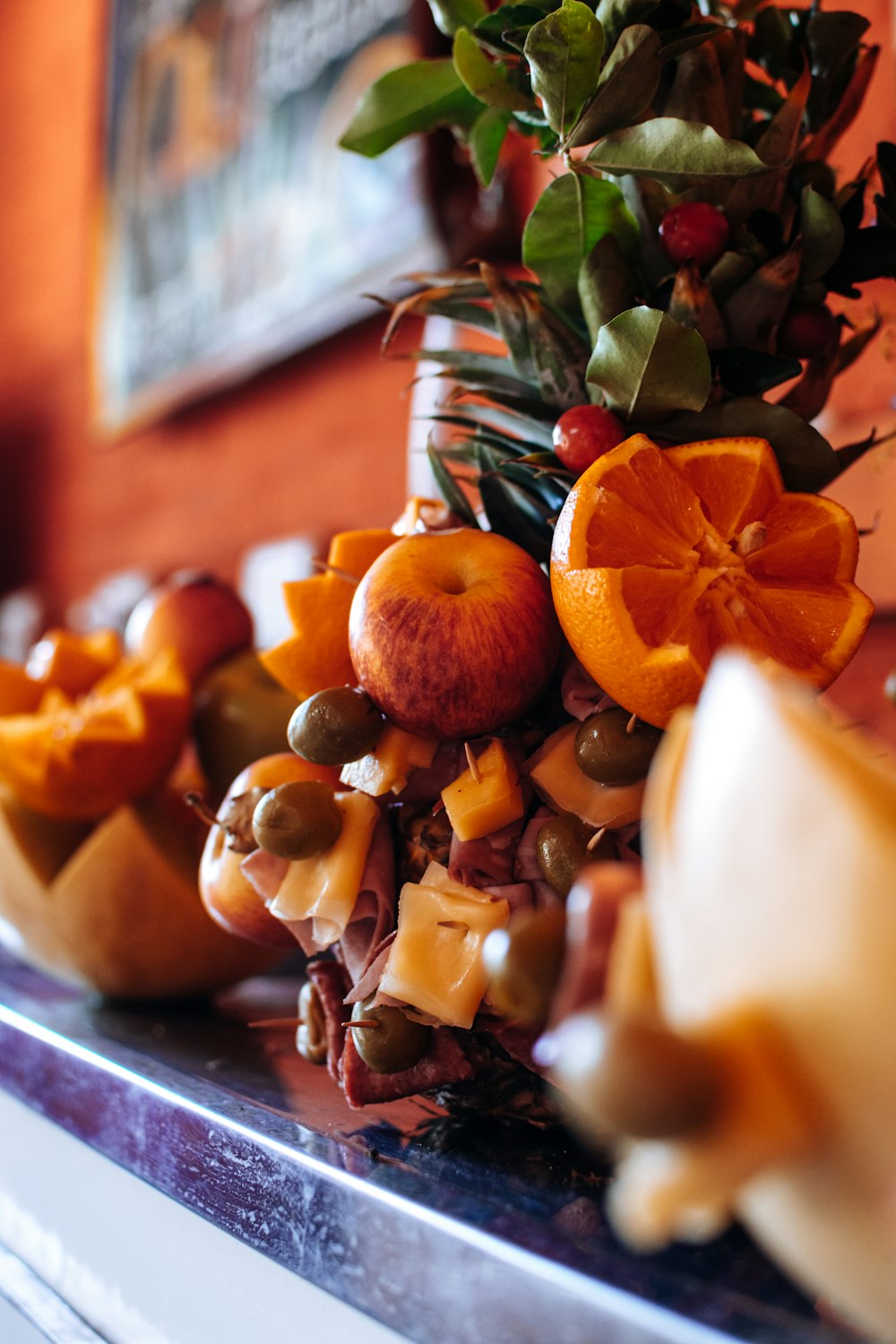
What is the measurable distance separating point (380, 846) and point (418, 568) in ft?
0.35

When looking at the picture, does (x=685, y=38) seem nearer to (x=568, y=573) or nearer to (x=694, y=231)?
(x=694, y=231)

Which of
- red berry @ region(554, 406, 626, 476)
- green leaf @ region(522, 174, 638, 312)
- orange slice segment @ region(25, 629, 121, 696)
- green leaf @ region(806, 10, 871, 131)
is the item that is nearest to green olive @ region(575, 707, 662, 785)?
red berry @ region(554, 406, 626, 476)

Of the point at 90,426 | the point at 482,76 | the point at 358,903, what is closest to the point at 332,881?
the point at 358,903

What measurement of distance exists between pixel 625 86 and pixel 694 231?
0.06 metres

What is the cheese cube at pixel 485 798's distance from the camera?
40 cm

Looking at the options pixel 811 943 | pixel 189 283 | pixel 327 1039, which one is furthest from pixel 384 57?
pixel 811 943

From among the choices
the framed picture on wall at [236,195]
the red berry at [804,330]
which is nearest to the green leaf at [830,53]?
the red berry at [804,330]

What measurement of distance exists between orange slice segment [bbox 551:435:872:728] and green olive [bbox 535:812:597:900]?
45 millimetres

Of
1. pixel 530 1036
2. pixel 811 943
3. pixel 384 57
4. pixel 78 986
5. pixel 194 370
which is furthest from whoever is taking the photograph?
pixel 194 370

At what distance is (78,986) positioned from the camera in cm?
69

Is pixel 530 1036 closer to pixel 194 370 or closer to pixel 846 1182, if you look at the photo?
pixel 846 1182

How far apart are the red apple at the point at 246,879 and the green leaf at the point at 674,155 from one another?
262mm

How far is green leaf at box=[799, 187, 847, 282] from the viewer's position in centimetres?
46

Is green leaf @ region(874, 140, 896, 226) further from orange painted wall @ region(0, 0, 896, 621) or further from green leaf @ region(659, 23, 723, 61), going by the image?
orange painted wall @ region(0, 0, 896, 621)
